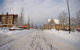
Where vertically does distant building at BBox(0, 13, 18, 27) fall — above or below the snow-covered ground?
above

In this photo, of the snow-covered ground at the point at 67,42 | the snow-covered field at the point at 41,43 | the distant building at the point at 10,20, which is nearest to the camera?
the snow-covered field at the point at 41,43

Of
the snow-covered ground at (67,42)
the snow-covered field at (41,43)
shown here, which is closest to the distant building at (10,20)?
the snow-covered field at (41,43)

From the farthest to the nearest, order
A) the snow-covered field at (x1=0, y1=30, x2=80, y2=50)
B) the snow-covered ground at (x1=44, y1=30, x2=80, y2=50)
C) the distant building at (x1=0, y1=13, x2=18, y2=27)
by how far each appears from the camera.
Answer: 1. the distant building at (x1=0, y1=13, x2=18, y2=27)
2. the snow-covered ground at (x1=44, y1=30, x2=80, y2=50)
3. the snow-covered field at (x1=0, y1=30, x2=80, y2=50)

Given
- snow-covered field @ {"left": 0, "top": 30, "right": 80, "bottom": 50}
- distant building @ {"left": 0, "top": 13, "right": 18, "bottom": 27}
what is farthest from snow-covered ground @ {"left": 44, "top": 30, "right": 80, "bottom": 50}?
distant building @ {"left": 0, "top": 13, "right": 18, "bottom": 27}

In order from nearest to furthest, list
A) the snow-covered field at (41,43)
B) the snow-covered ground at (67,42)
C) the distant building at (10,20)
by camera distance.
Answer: the snow-covered field at (41,43) → the snow-covered ground at (67,42) → the distant building at (10,20)

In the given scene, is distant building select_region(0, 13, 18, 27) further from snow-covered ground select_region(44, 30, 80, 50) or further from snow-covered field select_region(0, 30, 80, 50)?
snow-covered ground select_region(44, 30, 80, 50)

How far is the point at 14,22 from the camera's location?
274 ft

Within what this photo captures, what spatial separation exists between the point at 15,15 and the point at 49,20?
41.5 m

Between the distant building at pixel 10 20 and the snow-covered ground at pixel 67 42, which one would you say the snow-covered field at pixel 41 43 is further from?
the distant building at pixel 10 20

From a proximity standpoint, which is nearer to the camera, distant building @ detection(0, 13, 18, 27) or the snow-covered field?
the snow-covered field

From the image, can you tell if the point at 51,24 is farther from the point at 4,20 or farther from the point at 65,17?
the point at 4,20

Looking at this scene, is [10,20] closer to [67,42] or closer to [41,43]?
[41,43]

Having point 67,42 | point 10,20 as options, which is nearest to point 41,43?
point 67,42

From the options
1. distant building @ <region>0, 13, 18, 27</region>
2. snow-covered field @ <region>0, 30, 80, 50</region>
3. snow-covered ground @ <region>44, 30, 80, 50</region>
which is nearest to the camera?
snow-covered field @ <region>0, 30, 80, 50</region>
